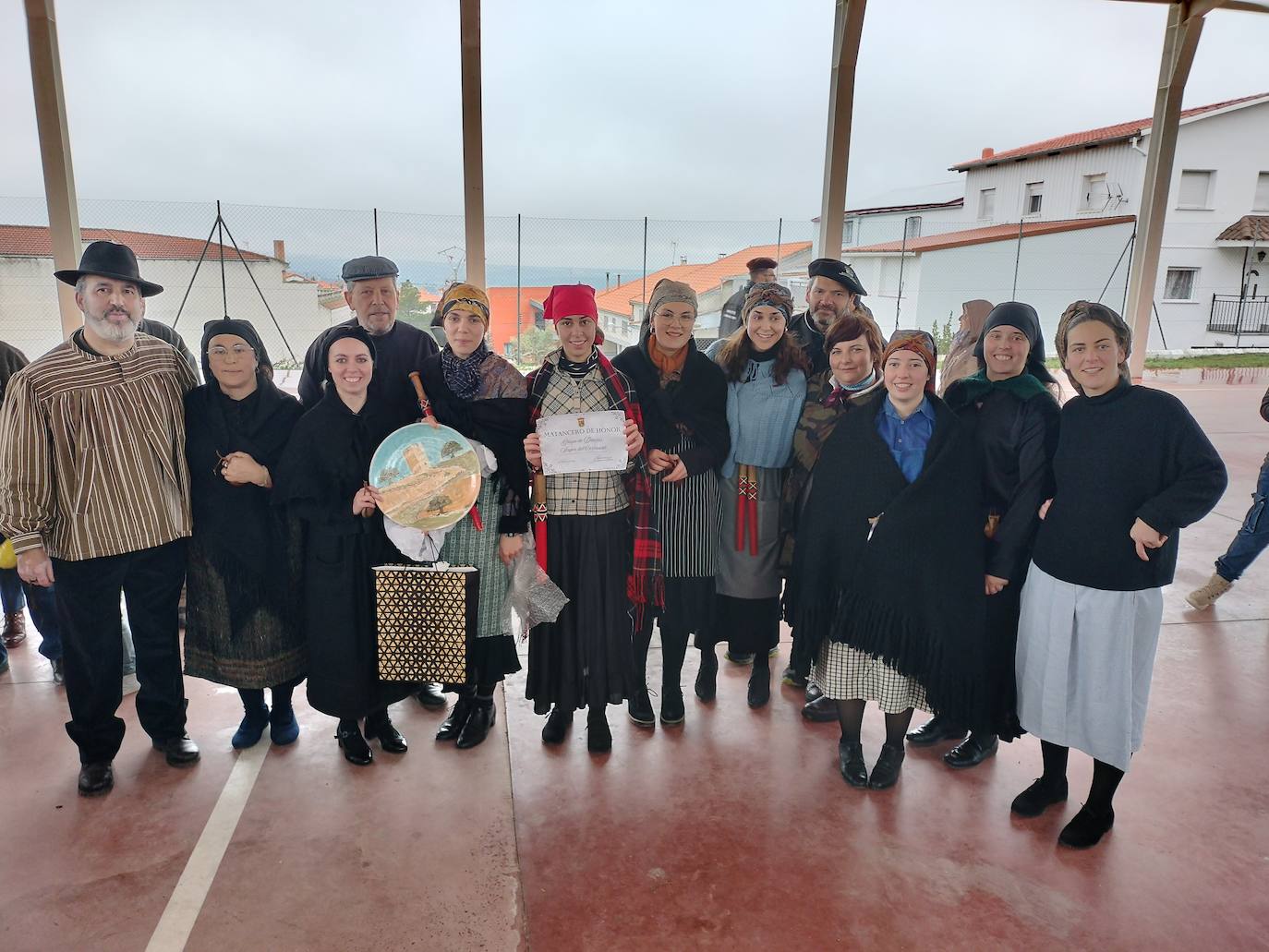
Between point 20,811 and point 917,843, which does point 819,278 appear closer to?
point 917,843

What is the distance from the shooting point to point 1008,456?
8.82ft

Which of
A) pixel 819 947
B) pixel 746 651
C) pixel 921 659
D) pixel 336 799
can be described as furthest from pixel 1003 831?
pixel 336 799

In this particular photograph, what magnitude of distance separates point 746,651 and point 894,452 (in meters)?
1.20

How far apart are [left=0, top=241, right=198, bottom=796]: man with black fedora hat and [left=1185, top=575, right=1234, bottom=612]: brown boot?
5.39 m

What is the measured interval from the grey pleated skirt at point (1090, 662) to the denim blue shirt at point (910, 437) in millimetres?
554

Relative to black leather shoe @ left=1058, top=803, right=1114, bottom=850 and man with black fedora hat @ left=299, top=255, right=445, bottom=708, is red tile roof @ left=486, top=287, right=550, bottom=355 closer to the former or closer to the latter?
man with black fedora hat @ left=299, top=255, right=445, bottom=708

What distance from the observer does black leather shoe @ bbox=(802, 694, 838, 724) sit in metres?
3.36

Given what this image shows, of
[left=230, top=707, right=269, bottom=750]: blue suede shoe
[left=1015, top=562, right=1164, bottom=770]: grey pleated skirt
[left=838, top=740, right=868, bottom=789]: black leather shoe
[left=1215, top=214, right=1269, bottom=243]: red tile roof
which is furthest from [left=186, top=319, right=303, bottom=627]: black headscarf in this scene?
[left=1215, top=214, right=1269, bottom=243]: red tile roof

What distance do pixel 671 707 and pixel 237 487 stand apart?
6.34 feet

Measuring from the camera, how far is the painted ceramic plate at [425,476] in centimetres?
265

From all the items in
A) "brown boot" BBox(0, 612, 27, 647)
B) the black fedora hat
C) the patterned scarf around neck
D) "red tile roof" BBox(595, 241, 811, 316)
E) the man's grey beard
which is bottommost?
"brown boot" BBox(0, 612, 27, 647)

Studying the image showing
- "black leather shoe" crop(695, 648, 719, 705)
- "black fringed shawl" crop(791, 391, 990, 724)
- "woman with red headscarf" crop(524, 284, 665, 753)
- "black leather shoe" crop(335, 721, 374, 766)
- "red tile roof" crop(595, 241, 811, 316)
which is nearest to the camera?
"black fringed shawl" crop(791, 391, 990, 724)

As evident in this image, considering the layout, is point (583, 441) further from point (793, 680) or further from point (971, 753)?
point (971, 753)

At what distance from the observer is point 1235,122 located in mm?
12547
